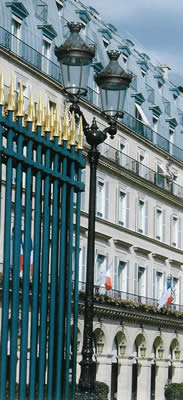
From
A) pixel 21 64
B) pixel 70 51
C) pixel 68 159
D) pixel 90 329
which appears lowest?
pixel 90 329

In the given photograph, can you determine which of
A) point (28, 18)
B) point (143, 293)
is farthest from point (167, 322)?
point (28, 18)

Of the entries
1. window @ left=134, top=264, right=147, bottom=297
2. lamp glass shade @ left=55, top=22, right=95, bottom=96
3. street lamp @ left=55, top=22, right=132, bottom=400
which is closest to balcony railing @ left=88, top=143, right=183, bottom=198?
window @ left=134, top=264, right=147, bottom=297

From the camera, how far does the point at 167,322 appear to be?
64.8m

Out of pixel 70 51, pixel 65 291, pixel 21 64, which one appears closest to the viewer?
pixel 65 291

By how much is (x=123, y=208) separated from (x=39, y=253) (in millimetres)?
46560

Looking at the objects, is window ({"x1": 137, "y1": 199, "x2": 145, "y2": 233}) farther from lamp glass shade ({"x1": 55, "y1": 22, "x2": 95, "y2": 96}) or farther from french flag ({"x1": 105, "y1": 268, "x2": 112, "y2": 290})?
lamp glass shade ({"x1": 55, "y1": 22, "x2": 95, "y2": 96})

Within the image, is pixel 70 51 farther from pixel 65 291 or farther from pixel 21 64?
pixel 21 64

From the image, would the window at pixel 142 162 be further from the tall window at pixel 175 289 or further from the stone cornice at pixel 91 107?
the tall window at pixel 175 289

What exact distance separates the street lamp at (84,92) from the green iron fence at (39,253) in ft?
4.42

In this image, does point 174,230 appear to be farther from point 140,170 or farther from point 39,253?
point 39,253

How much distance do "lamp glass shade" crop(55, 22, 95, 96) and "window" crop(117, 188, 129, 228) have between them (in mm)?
42241

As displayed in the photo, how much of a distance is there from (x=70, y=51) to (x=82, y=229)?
3676 cm

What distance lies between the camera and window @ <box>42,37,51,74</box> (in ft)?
162

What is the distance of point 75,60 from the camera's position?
16578mm
